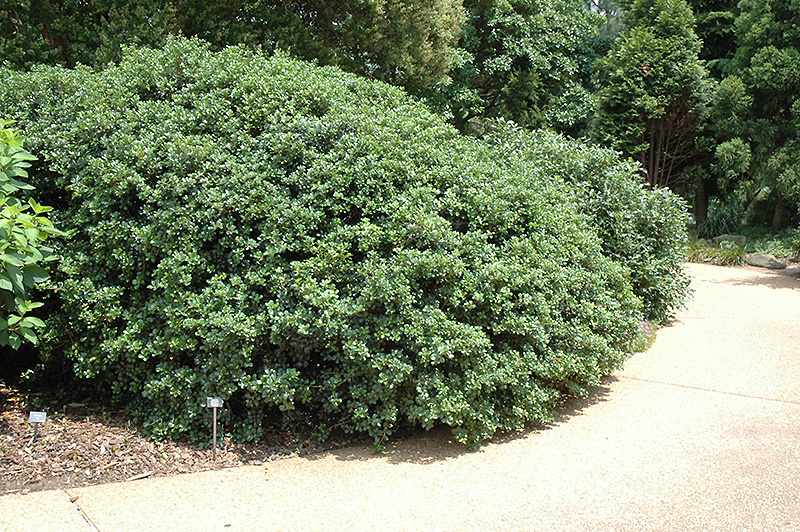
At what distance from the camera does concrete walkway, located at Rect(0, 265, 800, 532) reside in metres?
2.95

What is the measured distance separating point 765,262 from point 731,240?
1.67 meters

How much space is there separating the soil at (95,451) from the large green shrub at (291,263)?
14 centimetres

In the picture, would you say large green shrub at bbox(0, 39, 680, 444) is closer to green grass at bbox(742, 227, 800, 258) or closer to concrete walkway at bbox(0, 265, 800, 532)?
concrete walkway at bbox(0, 265, 800, 532)

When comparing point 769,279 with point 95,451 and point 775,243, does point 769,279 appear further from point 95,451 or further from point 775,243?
point 95,451

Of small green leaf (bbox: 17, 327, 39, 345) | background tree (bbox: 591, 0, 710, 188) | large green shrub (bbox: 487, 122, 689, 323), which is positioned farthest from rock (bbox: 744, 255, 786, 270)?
small green leaf (bbox: 17, 327, 39, 345)

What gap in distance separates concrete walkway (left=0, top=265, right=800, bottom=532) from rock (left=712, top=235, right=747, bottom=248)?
344 inches

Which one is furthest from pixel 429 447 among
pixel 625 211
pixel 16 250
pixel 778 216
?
pixel 778 216

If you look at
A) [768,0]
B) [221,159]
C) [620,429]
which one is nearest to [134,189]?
[221,159]

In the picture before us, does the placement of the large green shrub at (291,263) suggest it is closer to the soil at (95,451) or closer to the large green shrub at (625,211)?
the soil at (95,451)

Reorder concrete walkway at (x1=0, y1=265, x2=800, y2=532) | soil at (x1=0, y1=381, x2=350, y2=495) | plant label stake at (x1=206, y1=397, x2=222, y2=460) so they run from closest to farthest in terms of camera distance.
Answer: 1. concrete walkway at (x1=0, y1=265, x2=800, y2=532)
2. soil at (x1=0, y1=381, x2=350, y2=495)
3. plant label stake at (x1=206, y1=397, x2=222, y2=460)

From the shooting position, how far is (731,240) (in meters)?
12.8

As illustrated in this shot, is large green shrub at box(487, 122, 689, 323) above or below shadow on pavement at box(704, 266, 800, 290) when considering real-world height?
above

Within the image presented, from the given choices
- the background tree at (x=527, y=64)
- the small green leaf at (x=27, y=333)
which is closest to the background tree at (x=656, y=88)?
the background tree at (x=527, y=64)

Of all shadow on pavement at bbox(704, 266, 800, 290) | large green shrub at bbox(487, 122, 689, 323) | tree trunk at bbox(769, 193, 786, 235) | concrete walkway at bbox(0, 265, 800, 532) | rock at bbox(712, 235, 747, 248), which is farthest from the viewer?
rock at bbox(712, 235, 747, 248)
